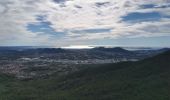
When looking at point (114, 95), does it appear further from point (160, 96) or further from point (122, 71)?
point (122, 71)

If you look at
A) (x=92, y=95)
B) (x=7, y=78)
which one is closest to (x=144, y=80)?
(x=92, y=95)

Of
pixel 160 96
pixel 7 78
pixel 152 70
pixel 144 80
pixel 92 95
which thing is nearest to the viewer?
pixel 160 96

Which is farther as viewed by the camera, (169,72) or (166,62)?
(166,62)

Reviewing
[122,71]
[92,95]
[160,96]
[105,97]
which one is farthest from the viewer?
[122,71]

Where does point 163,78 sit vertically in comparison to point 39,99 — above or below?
above

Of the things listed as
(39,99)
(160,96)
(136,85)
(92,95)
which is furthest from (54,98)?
(160,96)

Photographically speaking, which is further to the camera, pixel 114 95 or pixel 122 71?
pixel 122 71

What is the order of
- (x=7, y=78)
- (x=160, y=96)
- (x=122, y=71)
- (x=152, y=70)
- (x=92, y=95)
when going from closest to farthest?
(x=160, y=96) < (x=92, y=95) < (x=152, y=70) < (x=122, y=71) < (x=7, y=78)

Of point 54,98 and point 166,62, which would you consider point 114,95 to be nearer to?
point 54,98

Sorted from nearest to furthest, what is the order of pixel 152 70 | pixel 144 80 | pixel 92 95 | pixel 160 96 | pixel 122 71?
1. pixel 160 96
2. pixel 92 95
3. pixel 144 80
4. pixel 152 70
5. pixel 122 71
